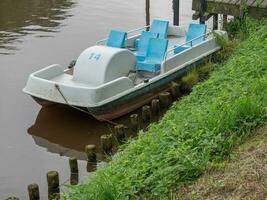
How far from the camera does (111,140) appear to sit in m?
8.35

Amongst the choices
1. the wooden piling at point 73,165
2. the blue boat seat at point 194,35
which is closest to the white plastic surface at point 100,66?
the blue boat seat at point 194,35

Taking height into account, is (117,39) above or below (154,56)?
above

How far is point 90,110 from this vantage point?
9.33m

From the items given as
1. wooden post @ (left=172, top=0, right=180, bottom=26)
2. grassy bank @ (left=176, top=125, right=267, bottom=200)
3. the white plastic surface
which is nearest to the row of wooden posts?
the white plastic surface

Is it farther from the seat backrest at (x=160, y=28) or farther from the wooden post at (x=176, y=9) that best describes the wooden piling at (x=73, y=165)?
the wooden post at (x=176, y=9)

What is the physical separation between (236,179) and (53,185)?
10.2ft

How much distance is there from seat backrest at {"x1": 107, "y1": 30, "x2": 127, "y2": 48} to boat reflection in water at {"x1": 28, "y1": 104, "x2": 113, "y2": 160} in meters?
1.96

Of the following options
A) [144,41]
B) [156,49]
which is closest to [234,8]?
[144,41]

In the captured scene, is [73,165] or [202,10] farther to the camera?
[202,10]

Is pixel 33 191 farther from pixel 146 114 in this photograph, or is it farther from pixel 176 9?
pixel 176 9

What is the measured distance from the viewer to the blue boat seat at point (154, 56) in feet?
34.3

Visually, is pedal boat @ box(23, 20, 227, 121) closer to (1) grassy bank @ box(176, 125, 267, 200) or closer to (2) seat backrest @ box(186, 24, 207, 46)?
(2) seat backrest @ box(186, 24, 207, 46)

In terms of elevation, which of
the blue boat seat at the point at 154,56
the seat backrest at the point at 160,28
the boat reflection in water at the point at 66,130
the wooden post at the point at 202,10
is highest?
the wooden post at the point at 202,10

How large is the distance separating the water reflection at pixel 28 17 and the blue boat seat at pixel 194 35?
473 cm
